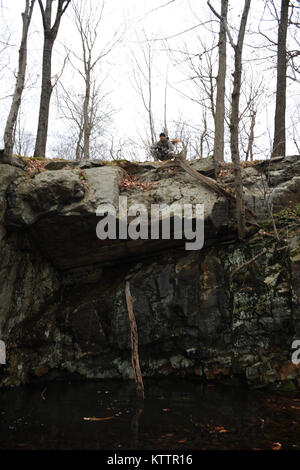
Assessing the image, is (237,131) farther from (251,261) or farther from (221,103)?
(221,103)

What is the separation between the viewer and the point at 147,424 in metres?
5.27

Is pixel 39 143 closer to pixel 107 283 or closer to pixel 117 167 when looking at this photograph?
pixel 117 167

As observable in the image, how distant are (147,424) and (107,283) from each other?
393cm

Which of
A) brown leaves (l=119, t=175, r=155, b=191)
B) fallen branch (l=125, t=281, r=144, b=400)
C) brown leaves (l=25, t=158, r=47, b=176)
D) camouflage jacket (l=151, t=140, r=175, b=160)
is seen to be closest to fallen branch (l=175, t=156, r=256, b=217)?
brown leaves (l=119, t=175, r=155, b=191)

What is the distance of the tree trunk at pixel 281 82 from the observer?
11.5 m

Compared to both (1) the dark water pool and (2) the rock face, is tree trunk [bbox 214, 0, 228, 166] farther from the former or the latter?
(1) the dark water pool

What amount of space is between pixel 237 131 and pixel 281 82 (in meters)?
4.97

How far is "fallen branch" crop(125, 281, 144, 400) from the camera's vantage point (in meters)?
6.73

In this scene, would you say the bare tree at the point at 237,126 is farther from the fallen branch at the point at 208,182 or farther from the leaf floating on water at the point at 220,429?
the leaf floating on water at the point at 220,429

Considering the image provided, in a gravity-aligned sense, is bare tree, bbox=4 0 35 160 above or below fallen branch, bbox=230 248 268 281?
above

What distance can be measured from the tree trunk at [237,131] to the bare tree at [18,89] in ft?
17.0

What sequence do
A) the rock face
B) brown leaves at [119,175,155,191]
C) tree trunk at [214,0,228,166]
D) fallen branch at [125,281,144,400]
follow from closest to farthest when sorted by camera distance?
fallen branch at [125,281,144,400] → the rock face → brown leaves at [119,175,155,191] → tree trunk at [214,0,228,166]

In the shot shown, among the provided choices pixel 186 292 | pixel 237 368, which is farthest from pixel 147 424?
pixel 186 292

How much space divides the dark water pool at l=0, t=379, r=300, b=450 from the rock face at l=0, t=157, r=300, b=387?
65cm
